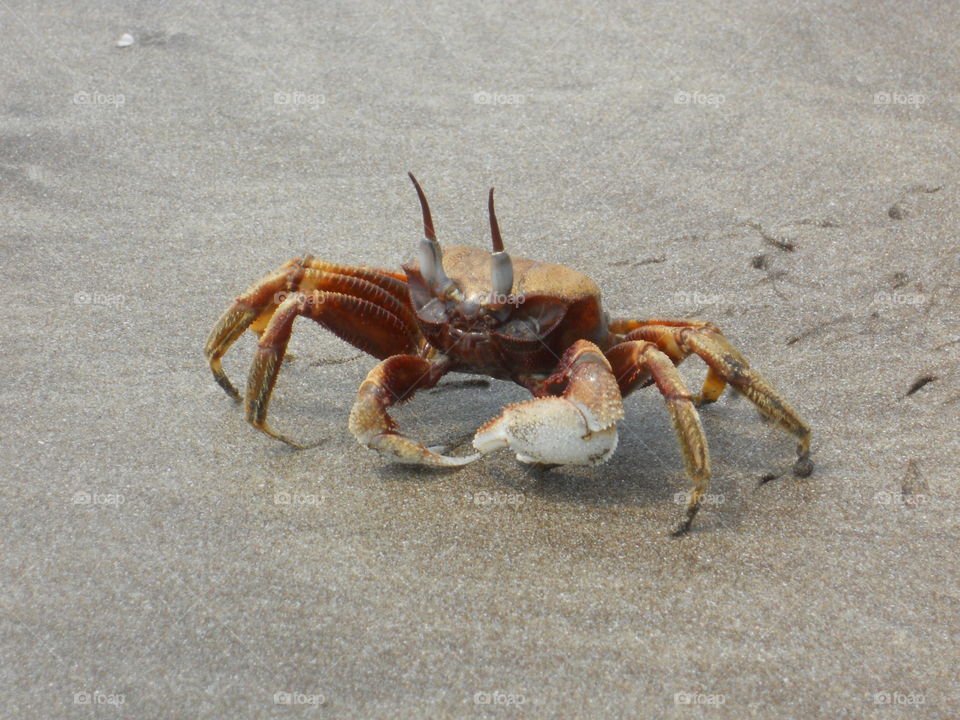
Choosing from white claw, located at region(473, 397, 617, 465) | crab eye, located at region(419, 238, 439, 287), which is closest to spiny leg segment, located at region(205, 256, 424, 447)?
crab eye, located at region(419, 238, 439, 287)

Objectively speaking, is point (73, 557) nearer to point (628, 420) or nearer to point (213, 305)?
point (213, 305)

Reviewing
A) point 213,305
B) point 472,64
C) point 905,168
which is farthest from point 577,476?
point 472,64

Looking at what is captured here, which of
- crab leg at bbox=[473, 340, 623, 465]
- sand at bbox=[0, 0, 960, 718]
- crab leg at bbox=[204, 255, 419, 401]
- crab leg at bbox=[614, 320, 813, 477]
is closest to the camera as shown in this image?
sand at bbox=[0, 0, 960, 718]

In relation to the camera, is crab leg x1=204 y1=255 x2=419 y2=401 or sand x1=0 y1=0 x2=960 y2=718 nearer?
sand x1=0 y1=0 x2=960 y2=718

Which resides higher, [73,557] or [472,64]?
[472,64]

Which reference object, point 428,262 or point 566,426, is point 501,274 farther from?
point 566,426

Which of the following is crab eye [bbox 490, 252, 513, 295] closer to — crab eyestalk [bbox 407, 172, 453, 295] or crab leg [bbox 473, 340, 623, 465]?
crab eyestalk [bbox 407, 172, 453, 295]

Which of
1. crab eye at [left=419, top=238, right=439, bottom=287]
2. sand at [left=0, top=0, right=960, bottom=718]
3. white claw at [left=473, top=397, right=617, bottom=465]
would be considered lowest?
sand at [left=0, top=0, right=960, bottom=718]

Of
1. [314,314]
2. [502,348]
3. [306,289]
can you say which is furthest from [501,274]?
[306,289]

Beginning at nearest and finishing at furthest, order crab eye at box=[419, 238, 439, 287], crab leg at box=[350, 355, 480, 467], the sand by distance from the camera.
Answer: the sand → crab leg at box=[350, 355, 480, 467] → crab eye at box=[419, 238, 439, 287]
